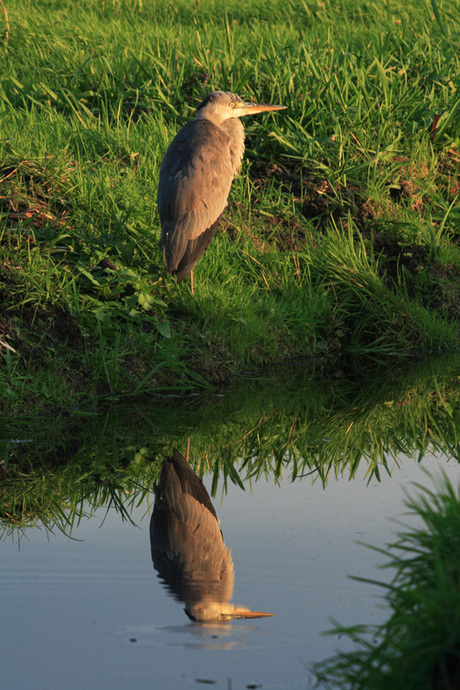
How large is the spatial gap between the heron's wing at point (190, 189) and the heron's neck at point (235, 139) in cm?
20

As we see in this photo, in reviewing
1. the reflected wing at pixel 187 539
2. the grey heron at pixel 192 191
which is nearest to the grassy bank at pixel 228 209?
the grey heron at pixel 192 191

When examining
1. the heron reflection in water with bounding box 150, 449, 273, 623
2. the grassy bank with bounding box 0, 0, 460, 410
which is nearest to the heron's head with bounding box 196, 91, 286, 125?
the grassy bank with bounding box 0, 0, 460, 410

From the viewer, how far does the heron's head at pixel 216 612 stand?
3.05m

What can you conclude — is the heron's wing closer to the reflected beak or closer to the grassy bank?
the grassy bank

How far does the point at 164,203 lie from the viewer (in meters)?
6.27

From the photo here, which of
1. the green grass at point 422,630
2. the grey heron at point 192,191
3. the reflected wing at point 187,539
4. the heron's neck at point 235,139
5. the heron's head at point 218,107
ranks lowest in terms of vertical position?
the reflected wing at point 187,539

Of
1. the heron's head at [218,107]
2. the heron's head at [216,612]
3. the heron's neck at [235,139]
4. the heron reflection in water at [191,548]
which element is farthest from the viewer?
the heron's head at [218,107]

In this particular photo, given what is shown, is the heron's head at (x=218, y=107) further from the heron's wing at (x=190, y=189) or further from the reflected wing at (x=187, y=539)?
the reflected wing at (x=187, y=539)

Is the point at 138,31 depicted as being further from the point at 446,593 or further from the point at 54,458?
the point at 446,593

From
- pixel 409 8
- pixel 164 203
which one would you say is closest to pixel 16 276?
pixel 164 203

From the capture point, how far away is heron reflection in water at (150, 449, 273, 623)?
316cm

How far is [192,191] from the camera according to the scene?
6.29m

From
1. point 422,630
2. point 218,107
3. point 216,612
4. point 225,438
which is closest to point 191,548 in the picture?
point 216,612

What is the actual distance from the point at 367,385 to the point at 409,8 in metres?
7.02
